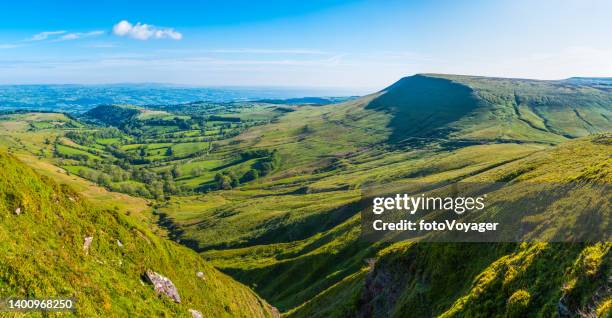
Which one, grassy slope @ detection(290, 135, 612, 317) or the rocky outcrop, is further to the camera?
the rocky outcrop

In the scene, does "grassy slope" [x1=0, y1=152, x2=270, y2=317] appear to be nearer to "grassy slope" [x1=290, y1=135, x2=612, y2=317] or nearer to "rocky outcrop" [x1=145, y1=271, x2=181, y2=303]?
"rocky outcrop" [x1=145, y1=271, x2=181, y2=303]

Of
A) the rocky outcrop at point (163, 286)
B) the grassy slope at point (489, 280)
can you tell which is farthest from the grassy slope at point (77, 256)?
the grassy slope at point (489, 280)

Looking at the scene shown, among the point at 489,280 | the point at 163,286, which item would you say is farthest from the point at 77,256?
the point at 489,280

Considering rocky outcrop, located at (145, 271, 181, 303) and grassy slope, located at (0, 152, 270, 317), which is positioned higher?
grassy slope, located at (0, 152, 270, 317)

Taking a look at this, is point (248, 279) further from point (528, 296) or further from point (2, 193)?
point (528, 296)

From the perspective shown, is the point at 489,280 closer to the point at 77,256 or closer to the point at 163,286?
the point at 163,286

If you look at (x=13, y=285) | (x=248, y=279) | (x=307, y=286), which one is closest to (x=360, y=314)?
(x=13, y=285)

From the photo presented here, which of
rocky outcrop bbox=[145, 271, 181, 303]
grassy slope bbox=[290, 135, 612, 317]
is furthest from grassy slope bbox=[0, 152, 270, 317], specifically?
grassy slope bbox=[290, 135, 612, 317]
